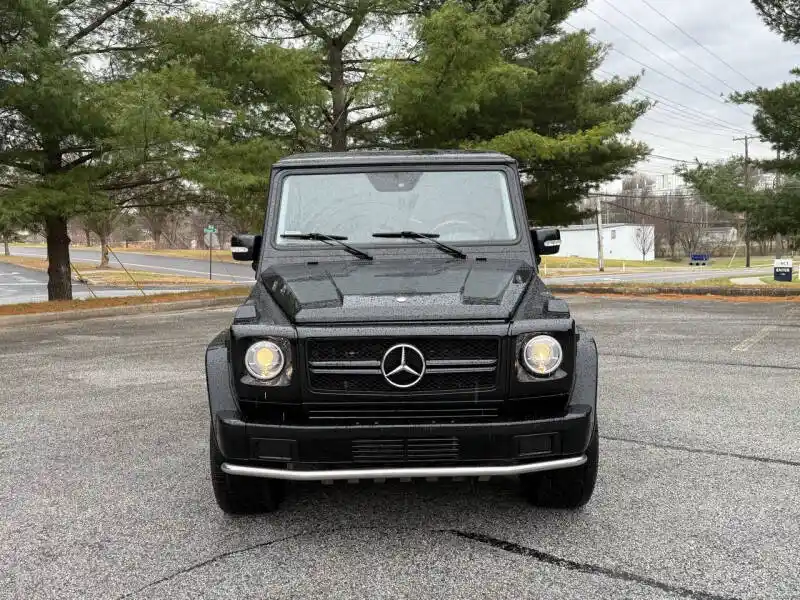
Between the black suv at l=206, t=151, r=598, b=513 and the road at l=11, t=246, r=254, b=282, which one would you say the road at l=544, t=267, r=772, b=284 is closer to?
the road at l=11, t=246, r=254, b=282

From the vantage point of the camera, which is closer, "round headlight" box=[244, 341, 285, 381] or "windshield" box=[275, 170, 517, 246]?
"round headlight" box=[244, 341, 285, 381]

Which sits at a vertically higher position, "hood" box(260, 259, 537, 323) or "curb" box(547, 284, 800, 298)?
"hood" box(260, 259, 537, 323)

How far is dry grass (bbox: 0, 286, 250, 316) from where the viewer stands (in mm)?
14312

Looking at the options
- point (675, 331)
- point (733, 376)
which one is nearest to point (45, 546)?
point (733, 376)

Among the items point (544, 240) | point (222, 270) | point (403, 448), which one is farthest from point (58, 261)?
point (222, 270)

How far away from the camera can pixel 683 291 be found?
16781 millimetres

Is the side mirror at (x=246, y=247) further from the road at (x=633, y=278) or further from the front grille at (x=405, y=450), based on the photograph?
the road at (x=633, y=278)

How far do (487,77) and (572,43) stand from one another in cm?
375

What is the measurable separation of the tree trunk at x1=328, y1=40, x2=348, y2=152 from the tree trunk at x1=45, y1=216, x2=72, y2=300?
6524mm

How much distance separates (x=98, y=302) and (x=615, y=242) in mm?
75967

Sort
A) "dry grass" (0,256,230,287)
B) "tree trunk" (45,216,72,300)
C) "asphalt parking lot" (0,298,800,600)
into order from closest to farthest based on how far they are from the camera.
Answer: "asphalt parking lot" (0,298,800,600)
"tree trunk" (45,216,72,300)
"dry grass" (0,256,230,287)

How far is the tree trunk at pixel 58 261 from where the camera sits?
15.9 metres

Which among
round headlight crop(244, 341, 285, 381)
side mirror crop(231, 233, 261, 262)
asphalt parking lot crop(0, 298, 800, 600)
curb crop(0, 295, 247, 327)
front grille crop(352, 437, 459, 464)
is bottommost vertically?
asphalt parking lot crop(0, 298, 800, 600)

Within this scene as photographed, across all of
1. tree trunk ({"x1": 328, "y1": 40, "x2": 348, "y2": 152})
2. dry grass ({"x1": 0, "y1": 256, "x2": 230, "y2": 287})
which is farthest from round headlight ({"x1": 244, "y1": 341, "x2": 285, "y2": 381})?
dry grass ({"x1": 0, "y1": 256, "x2": 230, "y2": 287})
